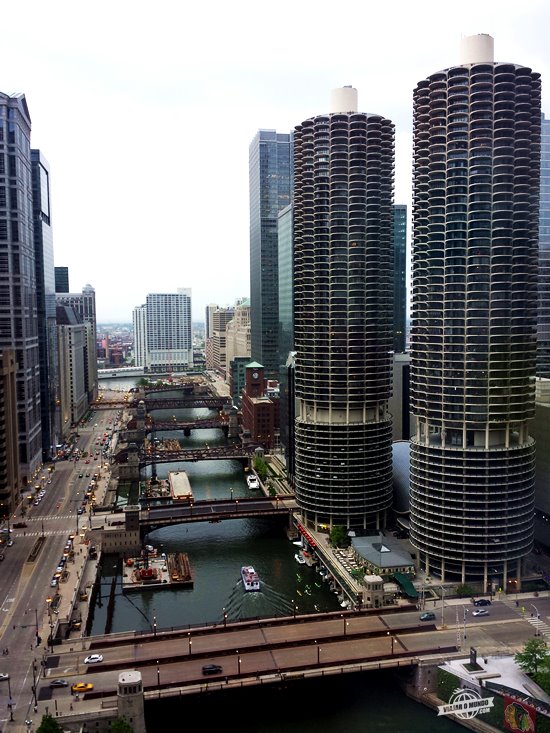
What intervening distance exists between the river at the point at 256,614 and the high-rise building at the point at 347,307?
14962 millimetres

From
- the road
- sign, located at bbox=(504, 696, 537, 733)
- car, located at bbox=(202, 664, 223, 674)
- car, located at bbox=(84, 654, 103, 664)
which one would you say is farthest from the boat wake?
sign, located at bbox=(504, 696, 537, 733)

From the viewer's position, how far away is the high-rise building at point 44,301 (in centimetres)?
17400

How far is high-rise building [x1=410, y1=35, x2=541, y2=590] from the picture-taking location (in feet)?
293

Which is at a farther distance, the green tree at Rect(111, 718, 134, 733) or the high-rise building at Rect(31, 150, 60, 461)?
the high-rise building at Rect(31, 150, 60, 461)

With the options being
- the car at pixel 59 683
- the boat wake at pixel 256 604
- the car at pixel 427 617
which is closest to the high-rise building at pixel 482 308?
the car at pixel 427 617

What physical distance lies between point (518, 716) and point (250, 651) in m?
27.5

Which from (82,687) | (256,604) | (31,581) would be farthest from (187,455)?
(82,687)

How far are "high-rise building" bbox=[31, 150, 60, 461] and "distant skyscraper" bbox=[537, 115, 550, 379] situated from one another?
118 m

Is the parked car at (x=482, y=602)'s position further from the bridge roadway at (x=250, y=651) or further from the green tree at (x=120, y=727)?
the green tree at (x=120, y=727)

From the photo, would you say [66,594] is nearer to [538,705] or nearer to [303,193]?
[538,705]

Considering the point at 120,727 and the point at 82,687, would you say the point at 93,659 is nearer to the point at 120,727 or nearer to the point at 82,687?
the point at 82,687

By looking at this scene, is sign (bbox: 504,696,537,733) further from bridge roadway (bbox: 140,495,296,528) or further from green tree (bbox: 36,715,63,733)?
bridge roadway (bbox: 140,495,296,528)

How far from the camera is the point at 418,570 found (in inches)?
3802

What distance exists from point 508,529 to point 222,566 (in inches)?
1727
